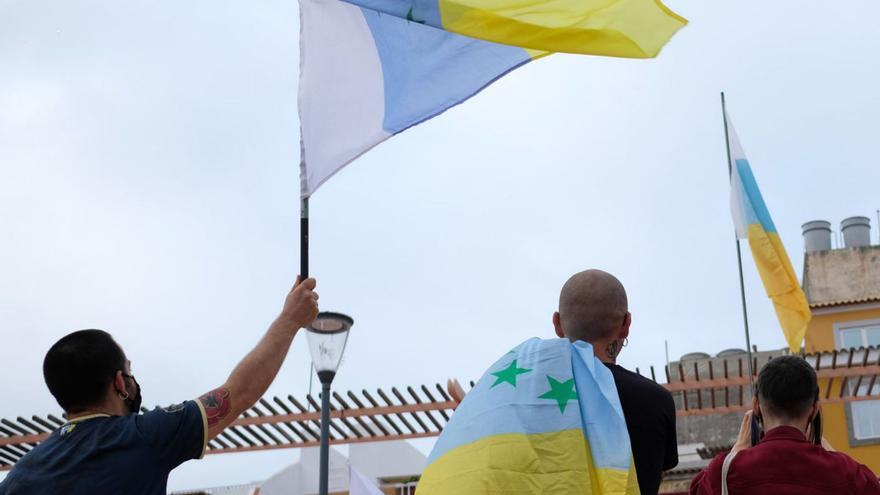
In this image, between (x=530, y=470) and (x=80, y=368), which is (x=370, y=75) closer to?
(x=80, y=368)

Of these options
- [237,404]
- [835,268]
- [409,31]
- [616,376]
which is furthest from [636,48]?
[835,268]

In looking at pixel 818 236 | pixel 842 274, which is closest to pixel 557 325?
pixel 842 274

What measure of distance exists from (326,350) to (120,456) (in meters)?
7.15

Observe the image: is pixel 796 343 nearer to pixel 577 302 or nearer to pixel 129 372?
pixel 577 302

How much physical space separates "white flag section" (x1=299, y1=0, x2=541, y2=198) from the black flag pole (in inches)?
16.7

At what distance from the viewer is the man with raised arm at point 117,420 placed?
4.24m

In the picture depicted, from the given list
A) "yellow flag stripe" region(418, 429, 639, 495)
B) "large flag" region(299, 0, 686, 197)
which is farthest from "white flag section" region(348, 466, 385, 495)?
"yellow flag stripe" region(418, 429, 639, 495)

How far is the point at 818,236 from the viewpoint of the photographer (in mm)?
35156

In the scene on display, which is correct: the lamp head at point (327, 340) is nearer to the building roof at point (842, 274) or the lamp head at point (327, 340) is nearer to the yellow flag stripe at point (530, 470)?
the yellow flag stripe at point (530, 470)

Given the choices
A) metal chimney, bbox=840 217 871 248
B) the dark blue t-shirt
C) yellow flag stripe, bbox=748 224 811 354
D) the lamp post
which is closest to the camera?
the dark blue t-shirt

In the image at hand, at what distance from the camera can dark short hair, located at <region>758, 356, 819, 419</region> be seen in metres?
5.03

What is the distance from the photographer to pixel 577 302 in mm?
5023

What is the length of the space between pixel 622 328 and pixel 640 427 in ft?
1.52

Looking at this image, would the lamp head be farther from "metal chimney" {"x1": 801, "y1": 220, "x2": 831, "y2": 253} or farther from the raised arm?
"metal chimney" {"x1": 801, "y1": 220, "x2": 831, "y2": 253}
